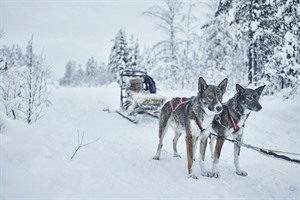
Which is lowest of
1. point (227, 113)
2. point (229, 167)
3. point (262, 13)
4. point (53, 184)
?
point (229, 167)

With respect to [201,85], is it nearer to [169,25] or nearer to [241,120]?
[241,120]

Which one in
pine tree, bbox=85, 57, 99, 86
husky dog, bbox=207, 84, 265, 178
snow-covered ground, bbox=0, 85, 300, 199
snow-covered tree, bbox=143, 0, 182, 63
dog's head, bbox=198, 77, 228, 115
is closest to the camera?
snow-covered ground, bbox=0, 85, 300, 199

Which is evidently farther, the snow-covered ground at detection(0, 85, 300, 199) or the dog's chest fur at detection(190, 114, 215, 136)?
the dog's chest fur at detection(190, 114, 215, 136)

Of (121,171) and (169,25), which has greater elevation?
(169,25)

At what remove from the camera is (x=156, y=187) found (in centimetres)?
353

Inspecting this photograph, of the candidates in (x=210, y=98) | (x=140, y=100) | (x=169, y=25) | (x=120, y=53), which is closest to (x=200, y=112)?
(x=210, y=98)

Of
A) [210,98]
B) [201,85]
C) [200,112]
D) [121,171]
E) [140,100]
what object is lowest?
[121,171]

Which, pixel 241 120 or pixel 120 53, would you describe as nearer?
pixel 241 120

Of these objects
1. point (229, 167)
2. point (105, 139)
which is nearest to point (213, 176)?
point (229, 167)

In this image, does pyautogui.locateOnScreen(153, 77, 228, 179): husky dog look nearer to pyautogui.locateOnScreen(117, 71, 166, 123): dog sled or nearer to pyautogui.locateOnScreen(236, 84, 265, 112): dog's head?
pyautogui.locateOnScreen(236, 84, 265, 112): dog's head

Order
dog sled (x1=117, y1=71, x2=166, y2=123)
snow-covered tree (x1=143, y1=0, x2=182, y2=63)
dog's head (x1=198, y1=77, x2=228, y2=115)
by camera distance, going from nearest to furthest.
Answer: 1. dog's head (x1=198, y1=77, x2=228, y2=115)
2. dog sled (x1=117, y1=71, x2=166, y2=123)
3. snow-covered tree (x1=143, y1=0, x2=182, y2=63)

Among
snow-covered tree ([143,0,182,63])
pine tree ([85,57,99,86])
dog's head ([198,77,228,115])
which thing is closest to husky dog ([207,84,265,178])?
dog's head ([198,77,228,115])

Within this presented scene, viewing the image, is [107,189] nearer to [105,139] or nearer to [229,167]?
[229,167]

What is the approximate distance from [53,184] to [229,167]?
3.26m
